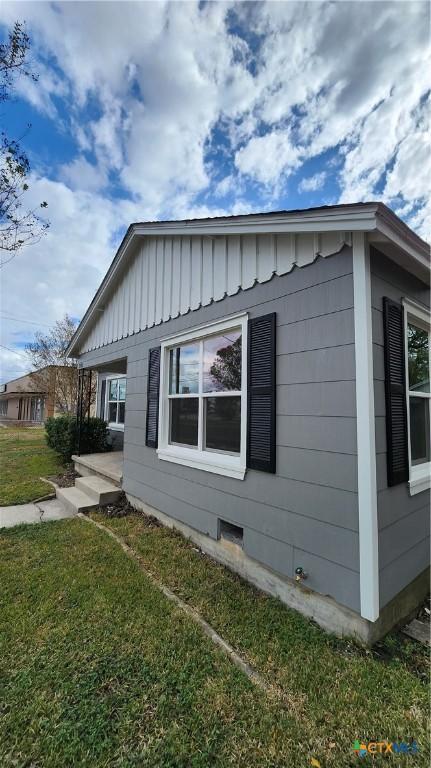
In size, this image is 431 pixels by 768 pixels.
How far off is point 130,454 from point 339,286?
439cm

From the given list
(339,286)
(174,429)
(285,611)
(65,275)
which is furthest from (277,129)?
(65,275)

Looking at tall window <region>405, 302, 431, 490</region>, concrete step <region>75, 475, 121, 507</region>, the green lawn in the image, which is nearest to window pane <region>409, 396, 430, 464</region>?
tall window <region>405, 302, 431, 490</region>

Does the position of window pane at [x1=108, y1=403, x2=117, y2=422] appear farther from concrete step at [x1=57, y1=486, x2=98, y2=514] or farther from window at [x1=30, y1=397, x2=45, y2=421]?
window at [x1=30, y1=397, x2=45, y2=421]

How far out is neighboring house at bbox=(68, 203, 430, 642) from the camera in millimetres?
2346

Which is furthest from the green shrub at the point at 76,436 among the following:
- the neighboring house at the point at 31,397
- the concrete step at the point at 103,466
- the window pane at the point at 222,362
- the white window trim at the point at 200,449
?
the neighboring house at the point at 31,397

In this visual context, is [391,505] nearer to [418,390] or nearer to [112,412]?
[418,390]

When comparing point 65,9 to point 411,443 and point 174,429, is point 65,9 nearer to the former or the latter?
point 174,429

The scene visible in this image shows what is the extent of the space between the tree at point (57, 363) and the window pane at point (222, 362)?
16837 millimetres

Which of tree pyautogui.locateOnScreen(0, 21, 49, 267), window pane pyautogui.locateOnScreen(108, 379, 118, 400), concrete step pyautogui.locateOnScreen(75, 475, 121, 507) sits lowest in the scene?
concrete step pyautogui.locateOnScreen(75, 475, 121, 507)

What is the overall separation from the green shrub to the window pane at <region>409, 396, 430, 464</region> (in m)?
7.45

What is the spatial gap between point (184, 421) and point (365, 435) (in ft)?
8.66

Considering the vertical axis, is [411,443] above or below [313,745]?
above

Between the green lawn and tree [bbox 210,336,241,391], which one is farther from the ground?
tree [bbox 210,336,241,391]

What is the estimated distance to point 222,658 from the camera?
216cm
